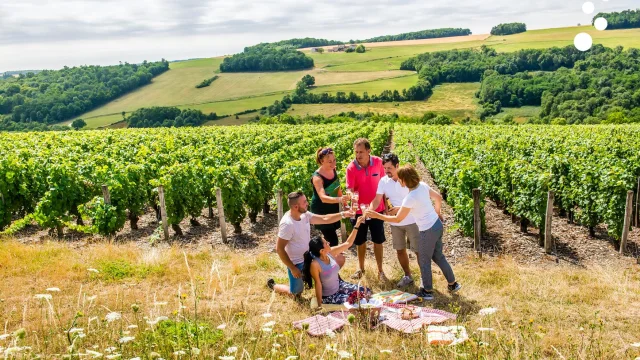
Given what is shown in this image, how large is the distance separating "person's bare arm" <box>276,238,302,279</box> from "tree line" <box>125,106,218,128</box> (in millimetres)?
68121

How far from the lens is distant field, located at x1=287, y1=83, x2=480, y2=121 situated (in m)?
76.7

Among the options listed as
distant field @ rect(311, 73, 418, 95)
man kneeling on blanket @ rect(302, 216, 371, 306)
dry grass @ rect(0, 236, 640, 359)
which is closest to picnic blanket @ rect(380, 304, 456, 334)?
dry grass @ rect(0, 236, 640, 359)


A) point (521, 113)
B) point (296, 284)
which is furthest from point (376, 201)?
point (521, 113)

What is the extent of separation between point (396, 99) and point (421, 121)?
1752 centimetres

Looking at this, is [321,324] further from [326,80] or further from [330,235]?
[326,80]

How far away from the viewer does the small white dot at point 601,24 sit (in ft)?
439

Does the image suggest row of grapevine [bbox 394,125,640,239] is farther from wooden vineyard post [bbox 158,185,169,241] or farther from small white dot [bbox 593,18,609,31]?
small white dot [bbox 593,18,609,31]

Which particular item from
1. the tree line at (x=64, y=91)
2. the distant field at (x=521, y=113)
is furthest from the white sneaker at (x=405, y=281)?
the tree line at (x=64, y=91)

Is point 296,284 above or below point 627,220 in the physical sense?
above

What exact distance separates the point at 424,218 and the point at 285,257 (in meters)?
1.83

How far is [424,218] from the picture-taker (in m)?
5.68

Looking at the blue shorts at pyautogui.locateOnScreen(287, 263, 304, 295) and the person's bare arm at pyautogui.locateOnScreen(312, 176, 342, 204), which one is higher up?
the person's bare arm at pyautogui.locateOnScreen(312, 176, 342, 204)

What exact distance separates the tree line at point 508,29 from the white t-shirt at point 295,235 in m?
157

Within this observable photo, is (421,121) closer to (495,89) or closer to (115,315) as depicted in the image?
(495,89)
